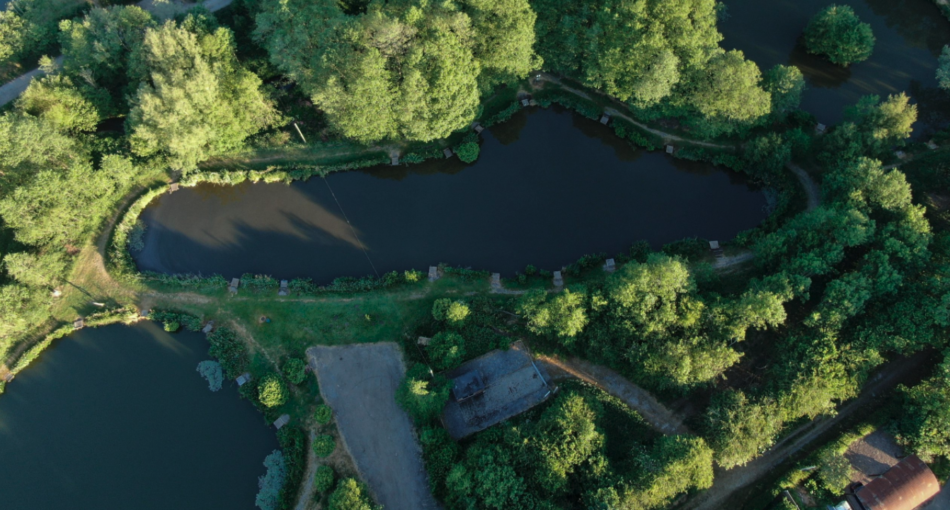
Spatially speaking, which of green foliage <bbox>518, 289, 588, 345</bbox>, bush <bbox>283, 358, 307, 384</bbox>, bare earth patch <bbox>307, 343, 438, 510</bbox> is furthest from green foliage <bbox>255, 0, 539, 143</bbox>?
bush <bbox>283, 358, 307, 384</bbox>

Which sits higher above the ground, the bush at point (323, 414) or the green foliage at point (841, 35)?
the green foliage at point (841, 35)

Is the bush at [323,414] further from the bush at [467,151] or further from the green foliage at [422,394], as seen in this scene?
the bush at [467,151]

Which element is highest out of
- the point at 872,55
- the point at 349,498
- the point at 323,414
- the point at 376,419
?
the point at 872,55

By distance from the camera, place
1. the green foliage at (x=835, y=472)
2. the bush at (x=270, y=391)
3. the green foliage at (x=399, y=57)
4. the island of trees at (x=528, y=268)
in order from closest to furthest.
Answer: the green foliage at (x=835, y=472), the island of trees at (x=528, y=268), the bush at (x=270, y=391), the green foliage at (x=399, y=57)

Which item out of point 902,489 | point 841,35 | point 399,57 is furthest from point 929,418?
point 399,57

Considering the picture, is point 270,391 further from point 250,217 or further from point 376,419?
point 250,217

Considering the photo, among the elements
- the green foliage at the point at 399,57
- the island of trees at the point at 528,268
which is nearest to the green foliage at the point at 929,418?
the island of trees at the point at 528,268

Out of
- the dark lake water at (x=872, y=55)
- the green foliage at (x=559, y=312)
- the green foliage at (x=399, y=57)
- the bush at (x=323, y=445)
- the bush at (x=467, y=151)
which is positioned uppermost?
the dark lake water at (x=872, y=55)
